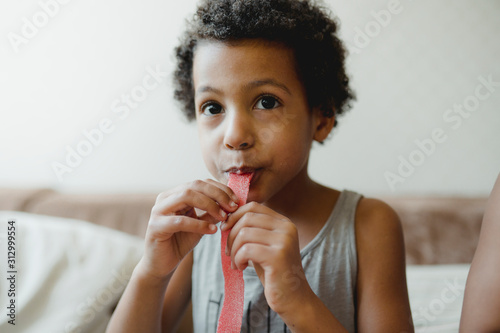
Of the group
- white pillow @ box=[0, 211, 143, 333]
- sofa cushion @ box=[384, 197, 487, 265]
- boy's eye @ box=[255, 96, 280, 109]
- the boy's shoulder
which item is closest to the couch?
sofa cushion @ box=[384, 197, 487, 265]

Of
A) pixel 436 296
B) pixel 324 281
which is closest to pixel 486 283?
pixel 324 281

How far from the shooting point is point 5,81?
1.36 meters

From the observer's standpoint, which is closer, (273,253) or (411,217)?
(273,253)

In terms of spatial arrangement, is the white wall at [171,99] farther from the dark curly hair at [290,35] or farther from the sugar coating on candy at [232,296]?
the sugar coating on candy at [232,296]

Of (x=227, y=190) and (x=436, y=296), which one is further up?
(x=227, y=190)

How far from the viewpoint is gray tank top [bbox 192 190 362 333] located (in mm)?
812

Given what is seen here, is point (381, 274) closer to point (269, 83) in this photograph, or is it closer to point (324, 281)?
point (324, 281)

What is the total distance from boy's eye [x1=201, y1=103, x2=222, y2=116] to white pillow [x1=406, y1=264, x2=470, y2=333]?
2.14 feet

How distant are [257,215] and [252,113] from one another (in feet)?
0.61

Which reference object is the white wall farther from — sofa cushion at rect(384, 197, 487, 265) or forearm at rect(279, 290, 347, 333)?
forearm at rect(279, 290, 347, 333)

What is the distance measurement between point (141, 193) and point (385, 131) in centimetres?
90

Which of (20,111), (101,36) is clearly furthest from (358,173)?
(20,111)

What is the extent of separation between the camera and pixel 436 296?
1.19 meters

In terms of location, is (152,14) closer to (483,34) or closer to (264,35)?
(264,35)
